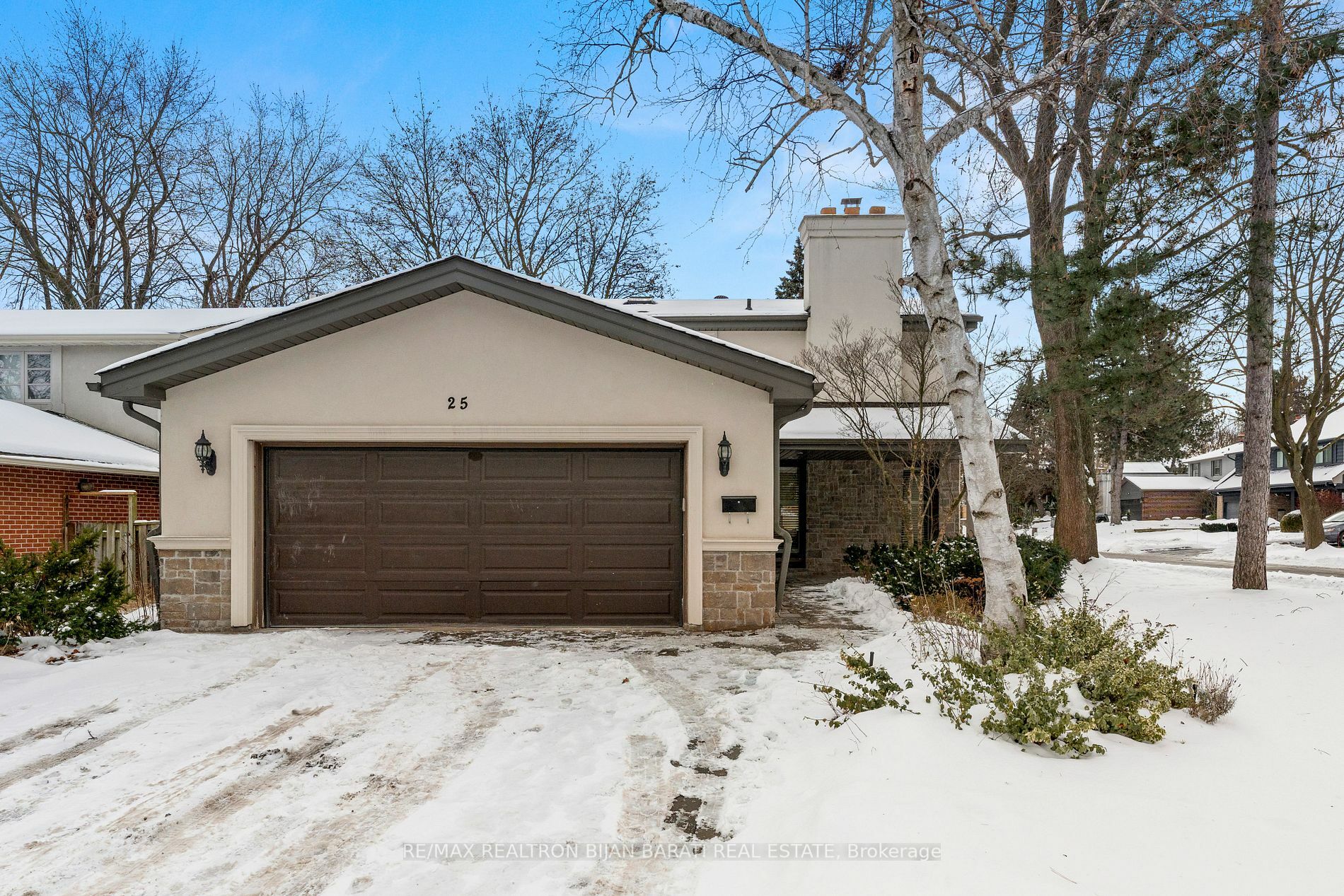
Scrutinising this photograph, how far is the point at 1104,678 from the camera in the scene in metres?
4.16

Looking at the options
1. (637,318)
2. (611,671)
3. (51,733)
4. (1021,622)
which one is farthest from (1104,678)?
(51,733)

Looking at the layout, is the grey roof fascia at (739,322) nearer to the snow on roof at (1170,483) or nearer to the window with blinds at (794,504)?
the window with blinds at (794,504)

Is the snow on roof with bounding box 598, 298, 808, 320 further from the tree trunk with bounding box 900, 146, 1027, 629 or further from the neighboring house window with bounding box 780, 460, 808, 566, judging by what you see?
the tree trunk with bounding box 900, 146, 1027, 629

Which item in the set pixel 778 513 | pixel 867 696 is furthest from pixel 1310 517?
pixel 867 696

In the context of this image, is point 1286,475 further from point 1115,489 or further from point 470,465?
point 470,465

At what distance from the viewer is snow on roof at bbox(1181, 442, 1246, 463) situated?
42125 millimetres

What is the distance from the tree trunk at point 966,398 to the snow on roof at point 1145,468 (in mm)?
53080

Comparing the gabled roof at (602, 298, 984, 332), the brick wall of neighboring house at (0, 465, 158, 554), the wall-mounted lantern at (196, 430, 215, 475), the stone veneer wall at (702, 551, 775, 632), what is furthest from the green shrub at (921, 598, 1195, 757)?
the brick wall of neighboring house at (0, 465, 158, 554)

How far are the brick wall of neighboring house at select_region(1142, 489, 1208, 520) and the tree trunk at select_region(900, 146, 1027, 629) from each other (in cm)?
4777

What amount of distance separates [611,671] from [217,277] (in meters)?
20.9

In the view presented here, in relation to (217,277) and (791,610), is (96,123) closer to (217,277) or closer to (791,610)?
(217,277)

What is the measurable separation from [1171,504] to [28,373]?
54539 mm

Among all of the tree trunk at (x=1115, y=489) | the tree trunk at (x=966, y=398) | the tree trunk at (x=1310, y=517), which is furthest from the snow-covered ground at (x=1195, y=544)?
the tree trunk at (x=966, y=398)

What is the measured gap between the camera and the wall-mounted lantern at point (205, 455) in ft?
25.3
